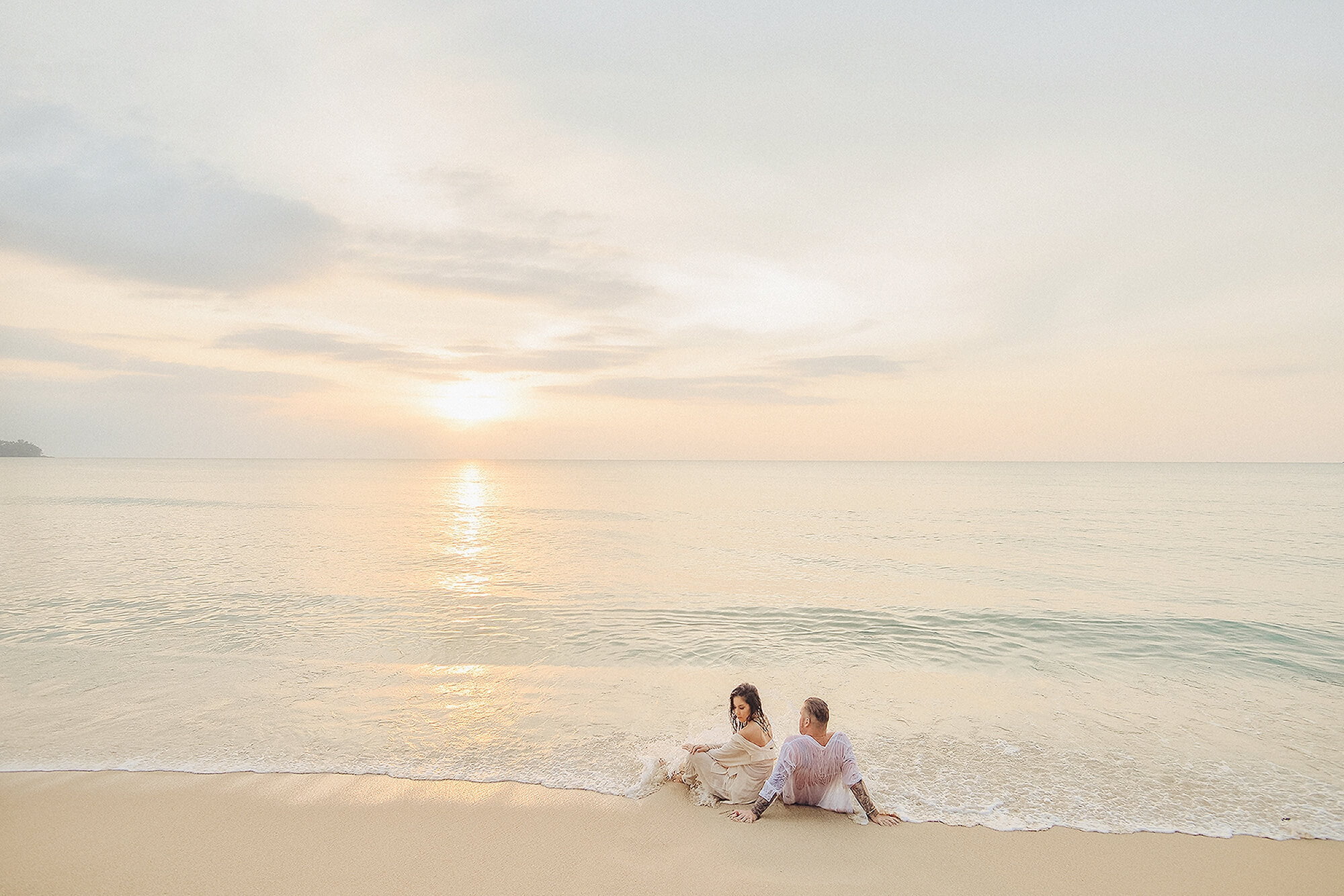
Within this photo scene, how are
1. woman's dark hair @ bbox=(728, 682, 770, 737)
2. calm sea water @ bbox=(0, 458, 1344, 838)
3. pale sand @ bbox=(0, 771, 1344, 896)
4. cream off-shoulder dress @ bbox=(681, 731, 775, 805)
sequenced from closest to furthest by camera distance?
1. pale sand @ bbox=(0, 771, 1344, 896)
2. cream off-shoulder dress @ bbox=(681, 731, 775, 805)
3. woman's dark hair @ bbox=(728, 682, 770, 737)
4. calm sea water @ bbox=(0, 458, 1344, 838)

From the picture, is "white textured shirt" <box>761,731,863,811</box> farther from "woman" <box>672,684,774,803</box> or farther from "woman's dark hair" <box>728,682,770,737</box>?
"woman's dark hair" <box>728,682,770,737</box>

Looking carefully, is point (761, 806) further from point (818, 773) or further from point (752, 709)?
point (752, 709)

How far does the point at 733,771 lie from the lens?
706cm

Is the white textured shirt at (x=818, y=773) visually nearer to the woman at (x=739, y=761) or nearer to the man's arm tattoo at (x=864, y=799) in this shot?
the man's arm tattoo at (x=864, y=799)

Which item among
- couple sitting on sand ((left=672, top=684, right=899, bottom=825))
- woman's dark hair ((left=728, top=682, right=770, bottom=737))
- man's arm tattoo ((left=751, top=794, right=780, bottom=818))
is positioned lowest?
man's arm tattoo ((left=751, top=794, right=780, bottom=818))

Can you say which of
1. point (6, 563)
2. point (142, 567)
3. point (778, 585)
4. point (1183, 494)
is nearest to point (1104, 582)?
point (778, 585)

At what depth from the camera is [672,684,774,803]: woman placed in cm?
697

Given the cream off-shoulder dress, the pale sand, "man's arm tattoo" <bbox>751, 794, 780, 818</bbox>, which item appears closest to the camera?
the pale sand

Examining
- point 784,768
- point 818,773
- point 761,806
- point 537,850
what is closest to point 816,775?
point 818,773

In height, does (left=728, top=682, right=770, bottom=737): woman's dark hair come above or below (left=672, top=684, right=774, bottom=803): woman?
above

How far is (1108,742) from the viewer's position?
9.16m

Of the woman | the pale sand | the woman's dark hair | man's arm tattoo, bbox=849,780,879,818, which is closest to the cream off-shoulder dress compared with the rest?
the woman

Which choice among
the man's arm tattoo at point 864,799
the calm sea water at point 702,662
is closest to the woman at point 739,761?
the calm sea water at point 702,662

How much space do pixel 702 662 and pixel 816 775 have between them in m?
6.45
